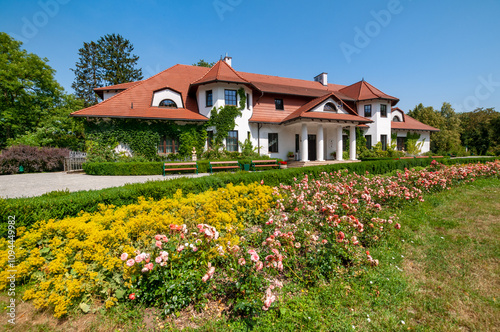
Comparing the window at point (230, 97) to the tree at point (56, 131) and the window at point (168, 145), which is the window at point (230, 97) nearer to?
the window at point (168, 145)

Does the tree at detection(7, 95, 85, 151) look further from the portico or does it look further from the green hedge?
the portico

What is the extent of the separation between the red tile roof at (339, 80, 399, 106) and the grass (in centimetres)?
2272

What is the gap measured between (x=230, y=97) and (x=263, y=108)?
365 centimetres

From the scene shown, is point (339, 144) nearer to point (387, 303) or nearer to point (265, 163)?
point (265, 163)

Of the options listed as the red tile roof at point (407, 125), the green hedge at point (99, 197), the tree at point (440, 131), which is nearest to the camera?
the green hedge at point (99, 197)

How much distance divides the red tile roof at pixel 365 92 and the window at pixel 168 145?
1999 cm

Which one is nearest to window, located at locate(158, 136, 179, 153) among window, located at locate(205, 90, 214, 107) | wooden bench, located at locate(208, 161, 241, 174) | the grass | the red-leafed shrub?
window, located at locate(205, 90, 214, 107)

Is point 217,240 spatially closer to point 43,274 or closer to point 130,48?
point 43,274

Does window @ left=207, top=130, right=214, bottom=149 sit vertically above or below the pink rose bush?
above

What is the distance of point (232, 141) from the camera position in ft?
59.3

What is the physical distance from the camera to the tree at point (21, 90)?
22.4 metres

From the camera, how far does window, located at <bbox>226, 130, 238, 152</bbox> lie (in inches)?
706

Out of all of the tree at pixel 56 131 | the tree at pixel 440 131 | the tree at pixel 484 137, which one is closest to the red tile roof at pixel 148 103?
the tree at pixel 56 131

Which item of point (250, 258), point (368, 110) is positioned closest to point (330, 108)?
point (368, 110)
